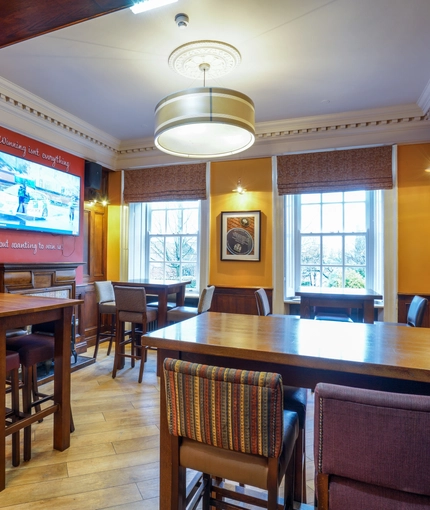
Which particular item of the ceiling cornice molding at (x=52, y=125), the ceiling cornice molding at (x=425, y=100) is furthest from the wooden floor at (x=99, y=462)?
the ceiling cornice molding at (x=425, y=100)

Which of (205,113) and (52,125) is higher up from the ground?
(52,125)

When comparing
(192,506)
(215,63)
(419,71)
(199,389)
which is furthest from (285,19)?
(192,506)

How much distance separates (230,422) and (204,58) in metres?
2.81

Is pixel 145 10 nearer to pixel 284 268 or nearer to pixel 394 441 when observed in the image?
pixel 394 441

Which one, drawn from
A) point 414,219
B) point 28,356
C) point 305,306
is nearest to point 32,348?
point 28,356

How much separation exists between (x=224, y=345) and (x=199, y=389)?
27cm

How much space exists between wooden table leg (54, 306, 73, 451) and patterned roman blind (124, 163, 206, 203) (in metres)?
2.93

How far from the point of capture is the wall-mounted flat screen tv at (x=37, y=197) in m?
3.41

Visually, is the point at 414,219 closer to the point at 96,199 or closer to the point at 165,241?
the point at 165,241

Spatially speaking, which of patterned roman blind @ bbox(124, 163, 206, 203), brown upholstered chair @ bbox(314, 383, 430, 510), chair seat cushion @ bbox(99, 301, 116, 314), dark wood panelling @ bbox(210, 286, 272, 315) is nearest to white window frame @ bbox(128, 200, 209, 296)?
patterned roman blind @ bbox(124, 163, 206, 203)

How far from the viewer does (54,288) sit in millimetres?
3705

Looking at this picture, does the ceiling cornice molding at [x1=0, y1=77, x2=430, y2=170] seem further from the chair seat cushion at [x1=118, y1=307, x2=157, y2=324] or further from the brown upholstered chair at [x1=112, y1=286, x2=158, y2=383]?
the chair seat cushion at [x1=118, y1=307, x2=157, y2=324]

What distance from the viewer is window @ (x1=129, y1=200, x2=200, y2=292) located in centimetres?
502

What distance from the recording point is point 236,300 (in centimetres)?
448
